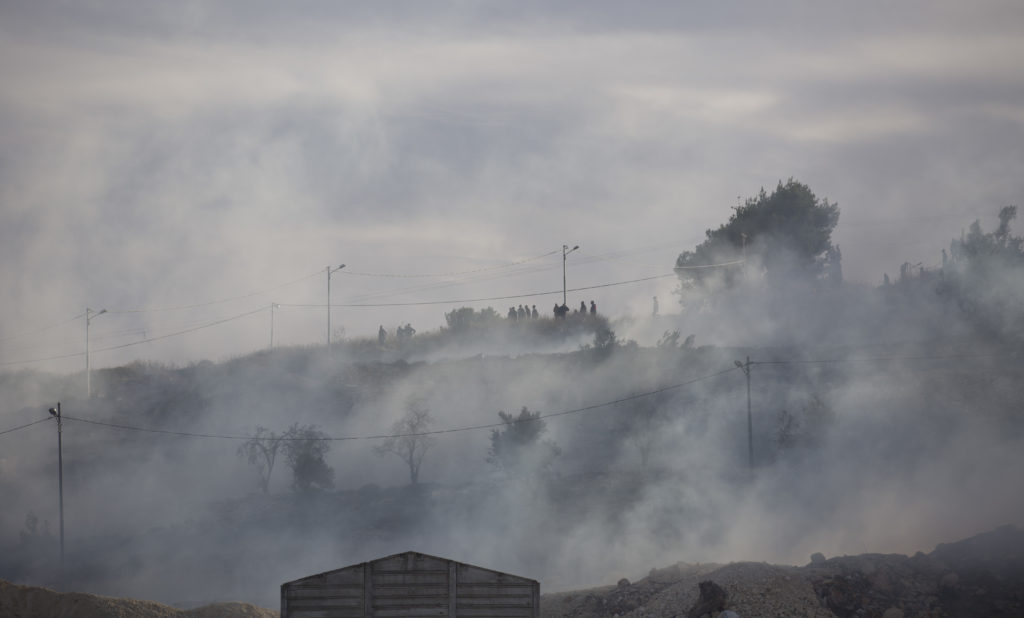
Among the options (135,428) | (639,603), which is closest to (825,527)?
(639,603)

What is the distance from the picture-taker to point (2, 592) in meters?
28.5

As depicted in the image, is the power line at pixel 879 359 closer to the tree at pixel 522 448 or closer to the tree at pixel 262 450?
the tree at pixel 522 448

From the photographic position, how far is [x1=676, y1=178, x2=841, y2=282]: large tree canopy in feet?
272

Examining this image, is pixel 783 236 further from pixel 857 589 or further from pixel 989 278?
pixel 857 589

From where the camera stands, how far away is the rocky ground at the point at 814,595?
2767 centimetres

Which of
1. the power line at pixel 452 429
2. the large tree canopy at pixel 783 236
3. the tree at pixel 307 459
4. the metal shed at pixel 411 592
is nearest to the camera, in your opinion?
the metal shed at pixel 411 592

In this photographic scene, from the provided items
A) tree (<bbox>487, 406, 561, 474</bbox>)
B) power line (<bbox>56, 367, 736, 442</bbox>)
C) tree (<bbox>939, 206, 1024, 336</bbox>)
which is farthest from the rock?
tree (<bbox>939, 206, 1024, 336</bbox>)

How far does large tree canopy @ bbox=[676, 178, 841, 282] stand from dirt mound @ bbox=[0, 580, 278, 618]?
62.8 meters

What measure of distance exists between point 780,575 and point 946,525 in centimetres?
2114

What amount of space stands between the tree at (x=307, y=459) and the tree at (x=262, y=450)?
767 mm

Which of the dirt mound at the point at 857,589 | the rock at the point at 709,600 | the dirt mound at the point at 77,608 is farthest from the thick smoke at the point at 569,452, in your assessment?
the rock at the point at 709,600

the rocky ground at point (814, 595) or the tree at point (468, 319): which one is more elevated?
the tree at point (468, 319)

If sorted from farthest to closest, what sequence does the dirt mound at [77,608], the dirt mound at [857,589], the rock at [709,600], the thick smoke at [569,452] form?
the thick smoke at [569,452] < the dirt mound at [77,608] < the dirt mound at [857,589] < the rock at [709,600]

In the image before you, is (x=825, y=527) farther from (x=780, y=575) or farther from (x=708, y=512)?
(x=780, y=575)
